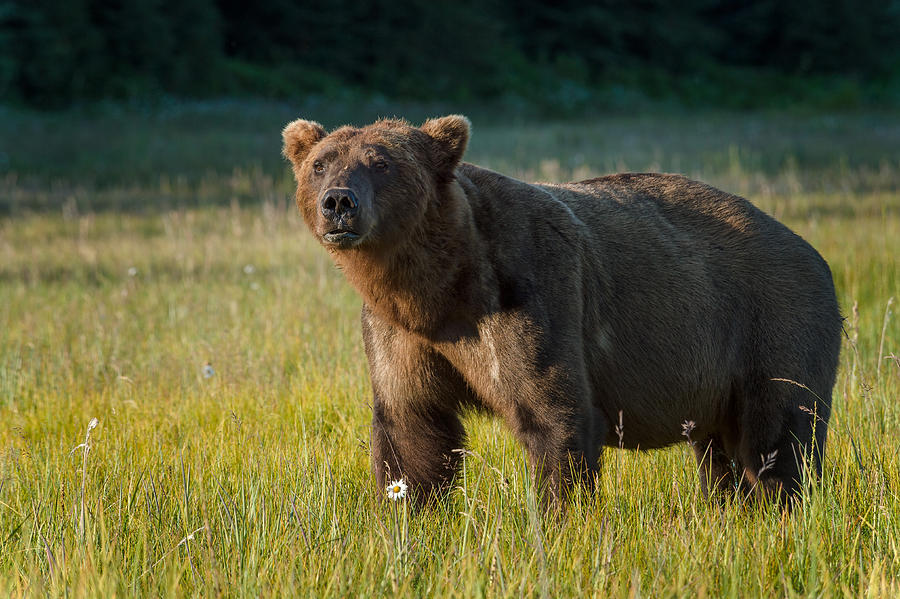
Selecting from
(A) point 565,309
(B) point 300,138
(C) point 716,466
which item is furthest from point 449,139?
(C) point 716,466

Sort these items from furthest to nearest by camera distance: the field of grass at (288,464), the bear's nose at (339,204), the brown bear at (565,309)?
1. the brown bear at (565,309)
2. the bear's nose at (339,204)
3. the field of grass at (288,464)

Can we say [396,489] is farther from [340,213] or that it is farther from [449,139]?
[449,139]

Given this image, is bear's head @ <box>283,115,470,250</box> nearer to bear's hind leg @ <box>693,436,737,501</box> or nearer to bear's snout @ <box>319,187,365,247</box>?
bear's snout @ <box>319,187,365,247</box>

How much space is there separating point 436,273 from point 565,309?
52 cm

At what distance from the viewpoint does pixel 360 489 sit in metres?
4.45

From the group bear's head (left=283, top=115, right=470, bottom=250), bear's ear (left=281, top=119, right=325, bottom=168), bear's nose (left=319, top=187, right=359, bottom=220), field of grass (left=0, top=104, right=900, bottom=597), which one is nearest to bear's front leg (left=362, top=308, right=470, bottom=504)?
field of grass (left=0, top=104, right=900, bottom=597)

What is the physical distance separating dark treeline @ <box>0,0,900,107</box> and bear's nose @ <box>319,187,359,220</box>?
29465 millimetres

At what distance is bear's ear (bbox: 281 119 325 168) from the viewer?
168 inches

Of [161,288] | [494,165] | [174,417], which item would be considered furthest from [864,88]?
[174,417]

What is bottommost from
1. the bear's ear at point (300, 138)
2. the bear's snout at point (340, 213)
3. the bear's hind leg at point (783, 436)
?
the bear's hind leg at point (783, 436)

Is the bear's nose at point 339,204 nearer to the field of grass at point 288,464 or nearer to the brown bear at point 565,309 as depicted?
the brown bear at point 565,309

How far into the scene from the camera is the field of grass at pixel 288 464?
3.20 m

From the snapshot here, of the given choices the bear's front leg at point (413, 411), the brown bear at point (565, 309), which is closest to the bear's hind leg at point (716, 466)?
the brown bear at point (565, 309)

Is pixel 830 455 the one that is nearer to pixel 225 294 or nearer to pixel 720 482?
pixel 720 482
